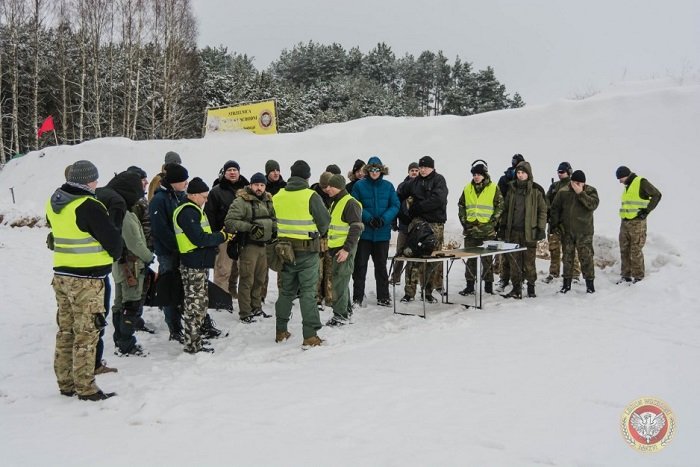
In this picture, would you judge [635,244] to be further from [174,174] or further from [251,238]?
[174,174]

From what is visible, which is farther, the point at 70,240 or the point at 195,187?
the point at 195,187

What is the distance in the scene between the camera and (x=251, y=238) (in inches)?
236

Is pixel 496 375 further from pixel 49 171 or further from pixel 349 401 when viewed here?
pixel 49 171

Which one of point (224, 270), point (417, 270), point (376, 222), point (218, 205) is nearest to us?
point (218, 205)

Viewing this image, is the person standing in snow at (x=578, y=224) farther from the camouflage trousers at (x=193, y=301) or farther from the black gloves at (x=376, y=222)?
the camouflage trousers at (x=193, y=301)

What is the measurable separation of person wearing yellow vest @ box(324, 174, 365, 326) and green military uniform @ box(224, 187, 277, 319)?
2.54 feet

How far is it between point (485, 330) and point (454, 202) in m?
7.40

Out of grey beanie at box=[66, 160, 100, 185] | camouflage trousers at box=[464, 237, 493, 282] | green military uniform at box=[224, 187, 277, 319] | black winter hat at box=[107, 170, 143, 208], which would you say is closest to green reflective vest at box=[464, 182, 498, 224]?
camouflage trousers at box=[464, 237, 493, 282]

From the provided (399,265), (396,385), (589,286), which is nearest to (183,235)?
(396,385)

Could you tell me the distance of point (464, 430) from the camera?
319 centimetres

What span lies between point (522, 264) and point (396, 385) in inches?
164

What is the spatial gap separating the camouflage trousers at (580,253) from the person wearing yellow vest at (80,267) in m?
6.26

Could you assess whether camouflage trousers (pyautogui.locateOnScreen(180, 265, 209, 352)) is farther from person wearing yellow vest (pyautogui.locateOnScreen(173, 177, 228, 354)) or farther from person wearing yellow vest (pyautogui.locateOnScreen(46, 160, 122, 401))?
person wearing yellow vest (pyautogui.locateOnScreen(46, 160, 122, 401))

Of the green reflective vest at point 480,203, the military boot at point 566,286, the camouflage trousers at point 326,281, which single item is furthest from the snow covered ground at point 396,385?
the green reflective vest at point 480,203
